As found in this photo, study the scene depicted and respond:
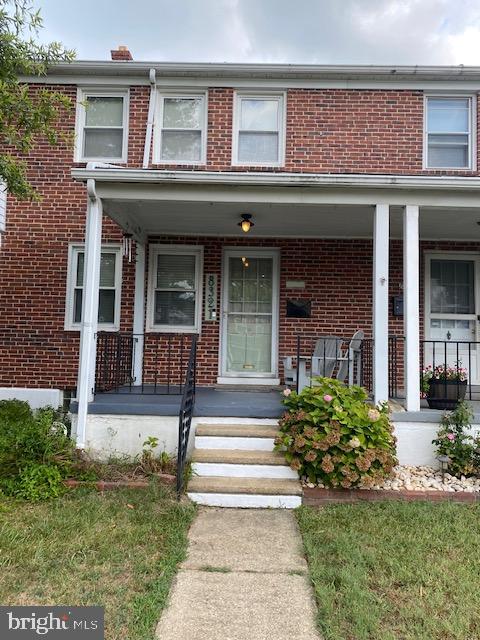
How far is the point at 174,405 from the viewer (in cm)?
517

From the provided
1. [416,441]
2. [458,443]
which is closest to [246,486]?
[416,441]

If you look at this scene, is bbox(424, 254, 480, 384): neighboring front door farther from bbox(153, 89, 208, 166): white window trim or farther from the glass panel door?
bbox(153, 89, 208, 166): white window trim

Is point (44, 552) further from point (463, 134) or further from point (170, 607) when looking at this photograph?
point (463, 134)

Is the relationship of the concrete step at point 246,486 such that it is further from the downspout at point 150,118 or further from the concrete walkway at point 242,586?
the downspout at point 150,118

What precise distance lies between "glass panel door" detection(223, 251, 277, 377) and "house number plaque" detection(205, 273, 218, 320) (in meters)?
0.17

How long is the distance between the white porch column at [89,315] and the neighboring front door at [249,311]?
258 centimetres

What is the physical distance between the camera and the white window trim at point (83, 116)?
7554 millimetres

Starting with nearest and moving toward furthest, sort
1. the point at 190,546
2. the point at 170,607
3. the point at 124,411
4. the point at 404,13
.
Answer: the point at 170,607 < the point at 190,546 < the point at 124,411 < the point at 404,13

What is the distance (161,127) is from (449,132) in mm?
4818

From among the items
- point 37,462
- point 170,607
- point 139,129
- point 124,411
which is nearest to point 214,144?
point 139,129

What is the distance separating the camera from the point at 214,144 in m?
7.53

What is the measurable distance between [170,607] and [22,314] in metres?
5.83

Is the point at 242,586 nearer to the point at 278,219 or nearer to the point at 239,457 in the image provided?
the point at 239,457

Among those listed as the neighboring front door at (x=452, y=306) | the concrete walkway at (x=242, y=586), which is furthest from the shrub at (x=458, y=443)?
the neighboring front door at (x=452, y=306)
